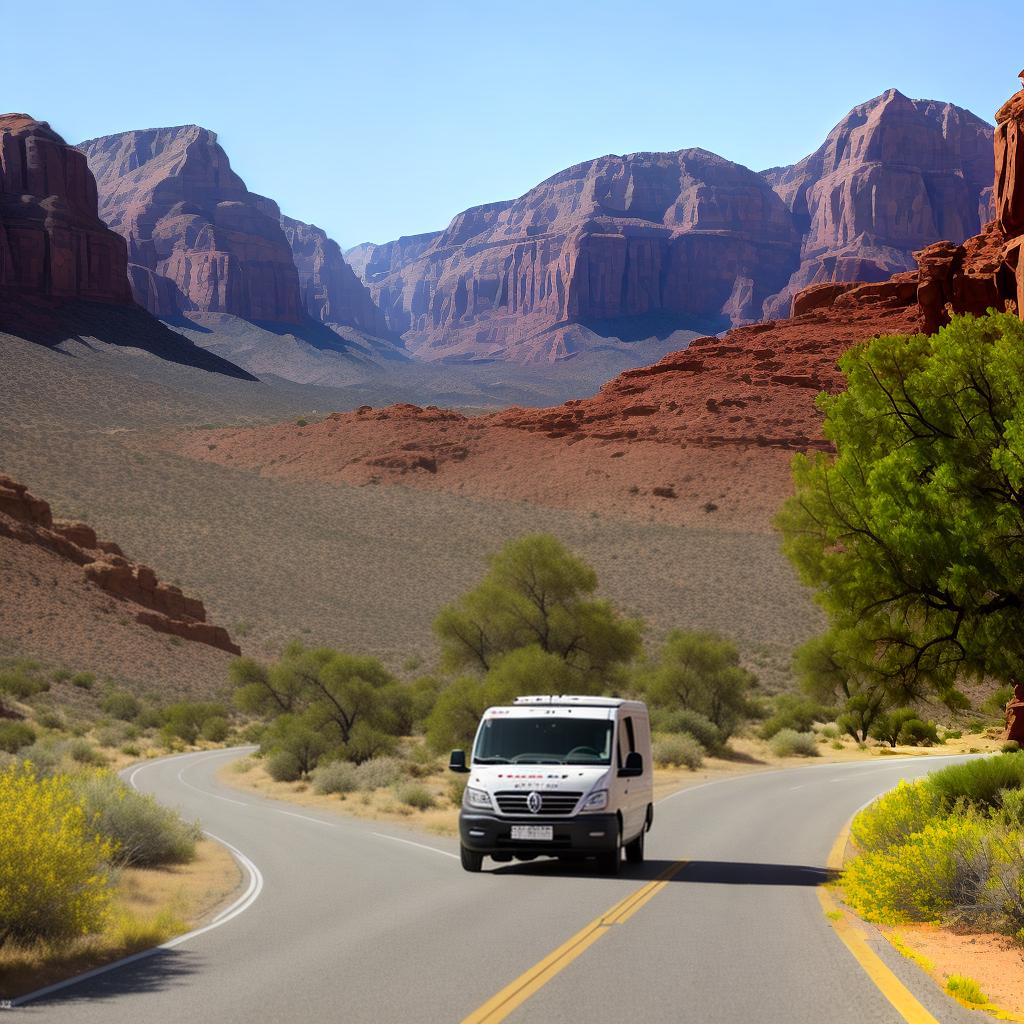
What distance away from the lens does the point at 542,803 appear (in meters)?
15.0

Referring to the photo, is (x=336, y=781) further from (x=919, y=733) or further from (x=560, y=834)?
(x=919, y=733)

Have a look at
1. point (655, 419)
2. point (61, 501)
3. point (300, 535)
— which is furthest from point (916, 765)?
point (655, 419)

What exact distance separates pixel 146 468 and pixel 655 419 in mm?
39822

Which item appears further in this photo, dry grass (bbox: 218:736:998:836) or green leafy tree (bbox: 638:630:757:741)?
green leafy tree (bbox: 638:630:757:741)

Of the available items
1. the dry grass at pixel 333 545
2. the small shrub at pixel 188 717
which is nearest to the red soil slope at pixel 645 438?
the dry grass at pixel 333 545

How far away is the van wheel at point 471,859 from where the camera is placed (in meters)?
15.7

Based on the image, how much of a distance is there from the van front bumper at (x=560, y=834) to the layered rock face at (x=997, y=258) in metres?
9.95

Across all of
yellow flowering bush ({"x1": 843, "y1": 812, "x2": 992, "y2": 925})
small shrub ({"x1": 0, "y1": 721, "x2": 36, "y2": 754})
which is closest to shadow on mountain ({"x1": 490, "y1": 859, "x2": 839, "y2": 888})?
yellow flowering bush ({"x1": 843, "y1": 812, "x2": 992, "y2": 925})

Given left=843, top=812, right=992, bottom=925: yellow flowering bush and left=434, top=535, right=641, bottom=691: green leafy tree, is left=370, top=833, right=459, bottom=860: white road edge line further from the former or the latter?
left=434, top=535, right=641, bottom=691: green leafy tree

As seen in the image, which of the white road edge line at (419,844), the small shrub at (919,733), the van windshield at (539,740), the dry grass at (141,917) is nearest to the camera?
the dry grass at (141,917)

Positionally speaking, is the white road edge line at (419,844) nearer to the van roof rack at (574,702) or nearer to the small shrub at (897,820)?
the van roof rack at (574,702)

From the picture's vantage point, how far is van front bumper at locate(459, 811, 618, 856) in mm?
14883

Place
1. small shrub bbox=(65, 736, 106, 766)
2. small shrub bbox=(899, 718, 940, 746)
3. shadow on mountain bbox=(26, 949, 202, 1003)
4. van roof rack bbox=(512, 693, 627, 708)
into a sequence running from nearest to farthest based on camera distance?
shadow on mountain bbox=(26, 949, 202, 1003) → van roof rack bbox=(512, 693, 627, 708) → small shrub bbox=(65, 736, 106, 766) → small shrub bbox=(899, 718, 940, 746)

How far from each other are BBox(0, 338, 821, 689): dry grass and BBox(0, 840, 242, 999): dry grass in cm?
3975
